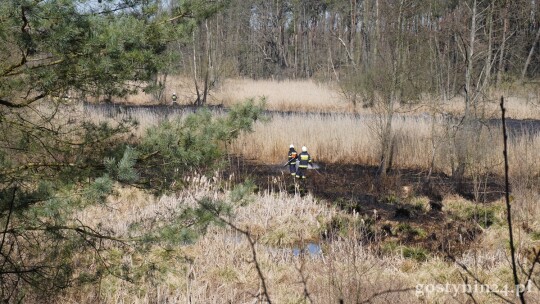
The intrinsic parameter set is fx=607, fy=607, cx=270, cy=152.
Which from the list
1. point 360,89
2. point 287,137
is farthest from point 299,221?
point 360,89

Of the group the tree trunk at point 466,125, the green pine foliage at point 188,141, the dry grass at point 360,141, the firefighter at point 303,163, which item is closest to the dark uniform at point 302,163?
the firefighter at point 303,163

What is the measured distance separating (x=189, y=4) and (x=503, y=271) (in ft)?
11.8

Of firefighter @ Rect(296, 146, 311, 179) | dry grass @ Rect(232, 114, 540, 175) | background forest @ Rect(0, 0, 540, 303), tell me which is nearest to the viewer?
background forest @ Rect(0, 0, 540, 303)

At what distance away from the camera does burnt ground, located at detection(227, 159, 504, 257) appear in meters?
6.89

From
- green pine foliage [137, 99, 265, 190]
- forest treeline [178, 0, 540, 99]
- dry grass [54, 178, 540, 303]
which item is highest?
forest treeline [178, 0, 540, 99]

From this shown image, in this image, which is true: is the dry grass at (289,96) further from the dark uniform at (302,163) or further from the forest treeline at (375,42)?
the dark uniform at (302,163)

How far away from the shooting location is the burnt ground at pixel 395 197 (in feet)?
22.6

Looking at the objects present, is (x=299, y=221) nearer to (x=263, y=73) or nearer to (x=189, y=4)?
(x=189, y=4)

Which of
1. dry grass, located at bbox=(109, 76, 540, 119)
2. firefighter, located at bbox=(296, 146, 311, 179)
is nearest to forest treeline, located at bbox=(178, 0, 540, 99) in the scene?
dry grass, located at bbox=(109, 76, 540, 119)

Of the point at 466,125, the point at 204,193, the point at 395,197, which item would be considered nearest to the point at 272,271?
the point at 204,193

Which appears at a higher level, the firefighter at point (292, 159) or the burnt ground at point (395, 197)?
the firefighter at point (292, 159)

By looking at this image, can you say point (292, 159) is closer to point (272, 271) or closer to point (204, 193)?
point (204, 193)

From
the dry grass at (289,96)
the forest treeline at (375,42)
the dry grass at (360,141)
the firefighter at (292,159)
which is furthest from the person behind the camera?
the dry grass at (289,96)

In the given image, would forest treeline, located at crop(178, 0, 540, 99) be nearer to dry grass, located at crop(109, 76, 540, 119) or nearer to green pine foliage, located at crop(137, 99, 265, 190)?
dry grass, located at crop(109, 76, 540, 119)
